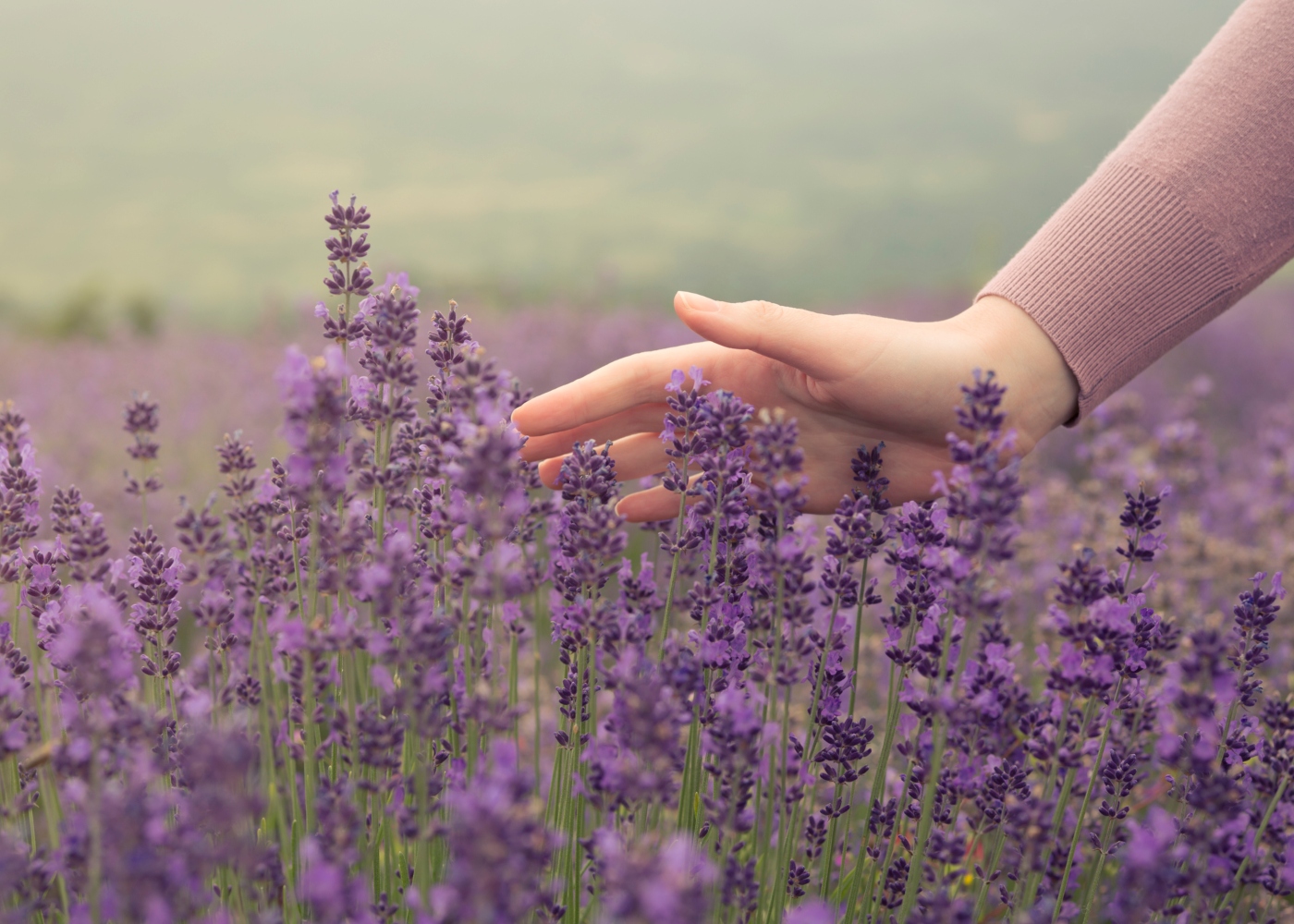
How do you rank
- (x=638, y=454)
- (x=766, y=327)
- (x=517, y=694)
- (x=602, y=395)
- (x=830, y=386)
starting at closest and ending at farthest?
1. (x=517, y=694)
2. (x=766, y=327)
3. (x=830, y=386)
4. (x=602, y=395)
5. (x=638, y=454)

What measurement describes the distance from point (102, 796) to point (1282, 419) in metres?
6.04

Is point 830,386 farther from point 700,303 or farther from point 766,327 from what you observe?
point 700,303

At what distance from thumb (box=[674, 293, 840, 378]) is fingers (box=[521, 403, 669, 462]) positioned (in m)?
0.46

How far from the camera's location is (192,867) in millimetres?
923

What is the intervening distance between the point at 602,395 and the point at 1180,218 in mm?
1341

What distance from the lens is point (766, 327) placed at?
1.93 metres

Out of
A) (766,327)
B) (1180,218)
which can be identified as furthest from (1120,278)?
(766,327)

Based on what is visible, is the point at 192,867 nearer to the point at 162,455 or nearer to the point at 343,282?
the point at 343,282

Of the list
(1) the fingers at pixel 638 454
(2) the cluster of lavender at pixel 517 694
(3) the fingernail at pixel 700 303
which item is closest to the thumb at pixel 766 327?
(3) the fingernail at pixel 700 303

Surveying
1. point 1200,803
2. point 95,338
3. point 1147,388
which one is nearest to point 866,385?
point 1200,803

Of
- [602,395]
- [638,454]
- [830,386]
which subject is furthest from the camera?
[638,454]

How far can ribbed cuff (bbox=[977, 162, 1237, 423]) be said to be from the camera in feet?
7.08

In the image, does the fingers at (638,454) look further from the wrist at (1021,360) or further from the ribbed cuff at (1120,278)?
the ribbed cuff at (1120,278)

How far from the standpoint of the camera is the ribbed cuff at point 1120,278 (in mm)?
2158
